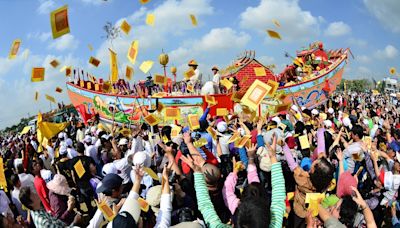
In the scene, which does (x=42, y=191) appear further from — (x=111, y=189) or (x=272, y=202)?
(x=272, y=202)

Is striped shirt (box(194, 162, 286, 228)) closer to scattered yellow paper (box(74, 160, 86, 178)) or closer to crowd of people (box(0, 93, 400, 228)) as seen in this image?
crowd of people (box(0, 93, 400, 228))

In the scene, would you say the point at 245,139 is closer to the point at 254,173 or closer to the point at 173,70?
the point at 254,173

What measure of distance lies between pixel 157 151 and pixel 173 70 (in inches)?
505

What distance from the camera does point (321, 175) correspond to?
3.46 meters

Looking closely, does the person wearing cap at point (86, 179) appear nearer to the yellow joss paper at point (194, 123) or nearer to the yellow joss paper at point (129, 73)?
the yellow joss paper at point (194, 123)

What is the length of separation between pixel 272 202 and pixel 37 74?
18.8 ft

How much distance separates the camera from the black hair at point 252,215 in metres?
2.39

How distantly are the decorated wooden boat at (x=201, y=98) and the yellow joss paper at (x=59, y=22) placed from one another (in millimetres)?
9818

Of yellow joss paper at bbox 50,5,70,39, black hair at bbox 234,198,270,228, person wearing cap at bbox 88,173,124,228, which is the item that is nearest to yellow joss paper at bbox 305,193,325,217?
black hair at bbox 234,198,270,228

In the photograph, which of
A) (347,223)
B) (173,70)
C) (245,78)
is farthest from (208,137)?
(173,70)

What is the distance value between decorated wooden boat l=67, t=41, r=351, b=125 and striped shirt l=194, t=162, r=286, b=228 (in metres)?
11.0

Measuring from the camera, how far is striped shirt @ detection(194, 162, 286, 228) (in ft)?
9.16

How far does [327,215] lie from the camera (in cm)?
282

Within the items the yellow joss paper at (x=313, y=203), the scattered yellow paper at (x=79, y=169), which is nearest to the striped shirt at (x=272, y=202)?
the yellow joss paper at (x=313, y=203)
